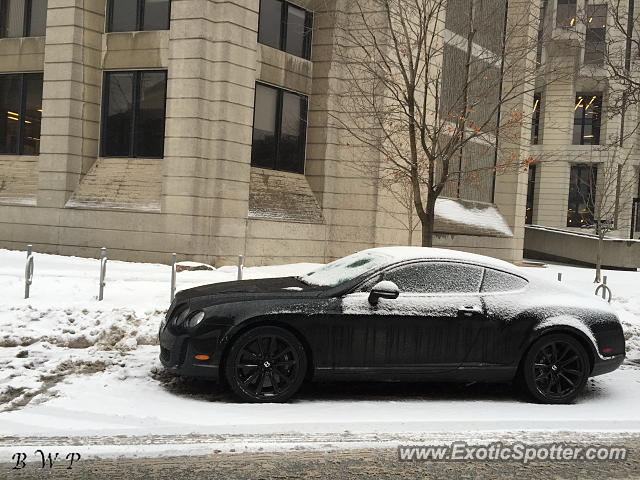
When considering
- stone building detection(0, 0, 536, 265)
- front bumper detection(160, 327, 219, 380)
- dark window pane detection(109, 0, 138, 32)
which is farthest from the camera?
dark window pane detection(109, 0, 138, 32)

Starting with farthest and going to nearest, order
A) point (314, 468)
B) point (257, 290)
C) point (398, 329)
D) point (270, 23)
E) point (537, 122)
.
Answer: point (537, 122)
point (270, 23)
point (257, 290)
point (398, 329)
point (314, 468)

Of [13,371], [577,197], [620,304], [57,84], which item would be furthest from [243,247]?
[577,197]

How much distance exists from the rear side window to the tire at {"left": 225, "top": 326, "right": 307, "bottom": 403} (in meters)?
1.24

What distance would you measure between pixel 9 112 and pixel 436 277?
18043 millimetres

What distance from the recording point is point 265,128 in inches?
792

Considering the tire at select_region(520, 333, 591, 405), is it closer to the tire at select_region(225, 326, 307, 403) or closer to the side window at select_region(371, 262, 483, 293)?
the side window at select_region(371, 262, 483, 293)

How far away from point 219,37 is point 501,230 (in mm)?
15105

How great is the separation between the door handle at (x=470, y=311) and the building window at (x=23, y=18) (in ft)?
59.5

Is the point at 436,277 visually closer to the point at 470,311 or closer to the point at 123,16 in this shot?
the point at 470,311

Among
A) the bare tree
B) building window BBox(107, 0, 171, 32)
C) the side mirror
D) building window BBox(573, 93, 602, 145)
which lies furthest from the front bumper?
building window BBox(573, 93, 602, 145)

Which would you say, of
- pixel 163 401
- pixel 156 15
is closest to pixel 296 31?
pixel 156 15

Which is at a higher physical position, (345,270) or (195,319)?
(345,270)

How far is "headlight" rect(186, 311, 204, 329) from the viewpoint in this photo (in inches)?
242

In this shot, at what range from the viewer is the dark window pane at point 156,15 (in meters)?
18.5
